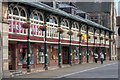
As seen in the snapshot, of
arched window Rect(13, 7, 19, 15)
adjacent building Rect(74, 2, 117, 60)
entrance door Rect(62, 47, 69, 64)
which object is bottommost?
entrance door Rect(62, 47, 69, 64)

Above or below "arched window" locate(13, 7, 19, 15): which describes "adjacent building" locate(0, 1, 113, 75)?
below

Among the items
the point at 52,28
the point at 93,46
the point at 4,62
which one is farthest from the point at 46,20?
the point at 93,46

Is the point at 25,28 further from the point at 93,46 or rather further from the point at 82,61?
the point at 93,46

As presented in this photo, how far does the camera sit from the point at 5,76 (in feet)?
86.8

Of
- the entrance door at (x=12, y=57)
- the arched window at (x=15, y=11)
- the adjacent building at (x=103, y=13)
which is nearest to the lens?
the arched window at (x=15, y=11)

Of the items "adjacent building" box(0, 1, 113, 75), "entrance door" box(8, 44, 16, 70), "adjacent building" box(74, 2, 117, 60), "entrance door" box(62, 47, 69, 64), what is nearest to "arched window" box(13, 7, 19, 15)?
"adjacent building" box(0, 1, 113, 75)

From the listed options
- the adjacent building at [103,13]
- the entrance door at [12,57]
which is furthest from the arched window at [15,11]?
the adjacent building at [103,13]

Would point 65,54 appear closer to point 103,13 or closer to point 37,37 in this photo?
point 37,37

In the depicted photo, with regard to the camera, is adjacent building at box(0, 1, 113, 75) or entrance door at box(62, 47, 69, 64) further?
entrance door at box(62, 47, 69, 64)

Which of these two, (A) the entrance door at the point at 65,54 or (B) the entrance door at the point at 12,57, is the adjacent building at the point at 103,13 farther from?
(B) the entrance door at the point at 12,57

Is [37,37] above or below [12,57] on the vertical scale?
above

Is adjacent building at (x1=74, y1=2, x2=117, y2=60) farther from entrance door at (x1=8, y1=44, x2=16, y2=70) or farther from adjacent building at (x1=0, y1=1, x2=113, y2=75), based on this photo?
entrance door at (x1=8, y1=44, x2=16, y2=70)

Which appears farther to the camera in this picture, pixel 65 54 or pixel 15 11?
pixel 65 54

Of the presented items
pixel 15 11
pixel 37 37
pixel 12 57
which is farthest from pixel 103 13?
pixel 15 11
